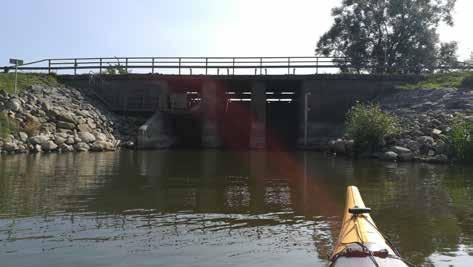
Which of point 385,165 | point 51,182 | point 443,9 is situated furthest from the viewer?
point 443,9

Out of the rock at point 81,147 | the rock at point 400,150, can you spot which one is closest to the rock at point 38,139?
the rock at point 81,147

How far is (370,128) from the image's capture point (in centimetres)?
3045

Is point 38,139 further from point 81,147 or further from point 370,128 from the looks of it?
point 370,128

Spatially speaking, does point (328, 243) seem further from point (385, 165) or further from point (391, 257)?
point (385, 165)

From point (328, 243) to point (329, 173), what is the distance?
1254 cm

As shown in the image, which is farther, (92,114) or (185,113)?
(185,113)

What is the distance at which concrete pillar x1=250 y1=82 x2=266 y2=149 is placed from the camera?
4181 centimetres

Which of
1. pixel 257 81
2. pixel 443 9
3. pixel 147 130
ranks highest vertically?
pixel 443 9

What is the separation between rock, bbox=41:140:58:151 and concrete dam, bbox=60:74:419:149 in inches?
252

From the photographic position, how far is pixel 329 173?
22188mm

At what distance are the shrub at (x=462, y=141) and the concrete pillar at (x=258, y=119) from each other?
1672 centimetres

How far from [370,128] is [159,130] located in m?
16.8

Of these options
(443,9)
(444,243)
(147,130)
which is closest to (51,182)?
(444,243)

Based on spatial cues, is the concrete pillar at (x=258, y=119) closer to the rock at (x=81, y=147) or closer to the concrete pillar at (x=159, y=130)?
the concrete pillar at (x=159, y=130)
